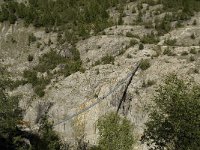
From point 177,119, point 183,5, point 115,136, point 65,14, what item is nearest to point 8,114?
point 115,136

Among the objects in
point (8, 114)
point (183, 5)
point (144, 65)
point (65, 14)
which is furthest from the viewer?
point (65, 14)

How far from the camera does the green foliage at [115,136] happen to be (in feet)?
122

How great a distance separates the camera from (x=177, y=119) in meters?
31.8

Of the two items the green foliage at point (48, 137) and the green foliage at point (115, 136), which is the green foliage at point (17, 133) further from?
the green foliage at point (115, 136)

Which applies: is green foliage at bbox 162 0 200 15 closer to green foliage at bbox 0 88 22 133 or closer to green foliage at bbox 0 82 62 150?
green foliage at bbox 0 82 62 150

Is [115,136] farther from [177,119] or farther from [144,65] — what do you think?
[144,65]

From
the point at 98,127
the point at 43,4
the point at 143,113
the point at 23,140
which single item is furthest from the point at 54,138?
the point at 43,4

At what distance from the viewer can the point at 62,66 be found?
5003 centimetres

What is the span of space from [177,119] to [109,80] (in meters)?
13.9

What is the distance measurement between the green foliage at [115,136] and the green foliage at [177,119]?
418cm

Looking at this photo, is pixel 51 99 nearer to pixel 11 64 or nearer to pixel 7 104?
pixel 7 104

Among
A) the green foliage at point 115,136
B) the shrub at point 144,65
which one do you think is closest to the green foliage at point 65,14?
the shrub at point 144,65

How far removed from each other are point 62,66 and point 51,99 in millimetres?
5021

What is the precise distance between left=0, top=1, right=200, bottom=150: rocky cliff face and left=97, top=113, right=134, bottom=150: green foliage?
2095mm
